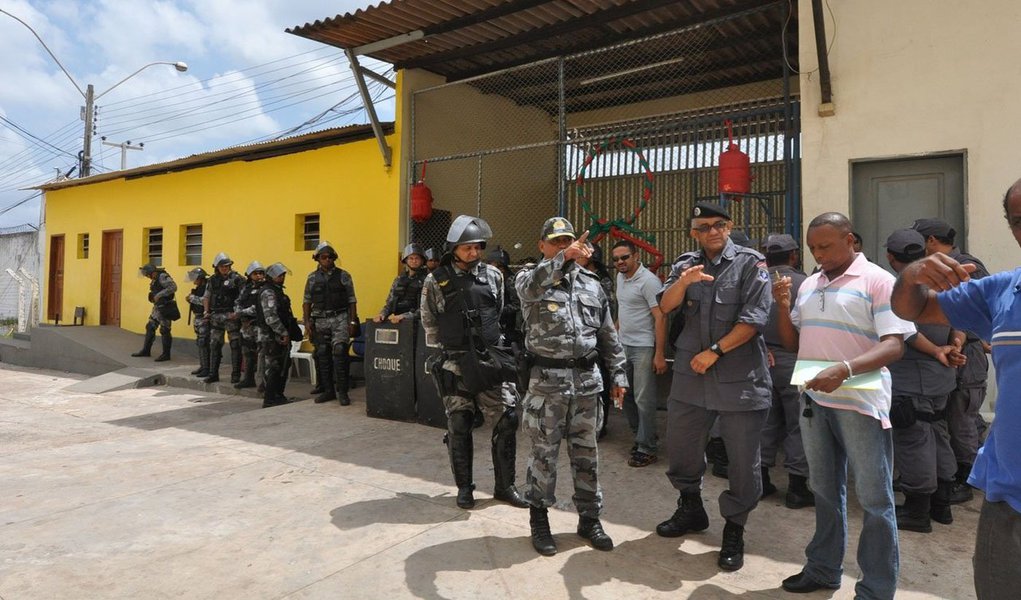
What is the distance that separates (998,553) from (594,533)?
205 cm

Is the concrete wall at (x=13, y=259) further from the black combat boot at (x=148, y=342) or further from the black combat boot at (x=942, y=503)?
the black combat boot at (x=942, y=503)

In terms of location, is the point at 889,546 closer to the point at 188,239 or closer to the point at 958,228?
the point at 958,228

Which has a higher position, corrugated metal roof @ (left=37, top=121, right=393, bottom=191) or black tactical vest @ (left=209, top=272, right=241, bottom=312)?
corrugated metal roof @ (left=37, top=121, right=393, bottom=191)

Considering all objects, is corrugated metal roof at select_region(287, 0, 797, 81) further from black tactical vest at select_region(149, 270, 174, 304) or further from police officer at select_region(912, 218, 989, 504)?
black tactical vest at select_region(149, 270, 174, 304)

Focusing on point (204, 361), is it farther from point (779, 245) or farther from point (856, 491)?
point (856, 491)

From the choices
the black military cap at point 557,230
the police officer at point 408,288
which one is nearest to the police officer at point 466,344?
the black military cap at point 557,230

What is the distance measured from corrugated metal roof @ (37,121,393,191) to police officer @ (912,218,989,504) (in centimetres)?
655

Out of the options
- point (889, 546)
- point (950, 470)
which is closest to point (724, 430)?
point (889, 546)

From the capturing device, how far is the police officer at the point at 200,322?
9.43 m

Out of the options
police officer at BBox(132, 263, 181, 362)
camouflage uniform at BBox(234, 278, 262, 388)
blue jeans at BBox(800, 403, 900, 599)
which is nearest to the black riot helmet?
blue jeans at BBox(800, 403, 900, 599)

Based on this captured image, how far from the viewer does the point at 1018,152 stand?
15.5 ft

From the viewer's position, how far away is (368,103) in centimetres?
802

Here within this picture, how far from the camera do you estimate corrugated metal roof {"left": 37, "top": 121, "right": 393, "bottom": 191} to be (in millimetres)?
8891

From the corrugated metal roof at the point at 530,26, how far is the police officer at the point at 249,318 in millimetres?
2981
